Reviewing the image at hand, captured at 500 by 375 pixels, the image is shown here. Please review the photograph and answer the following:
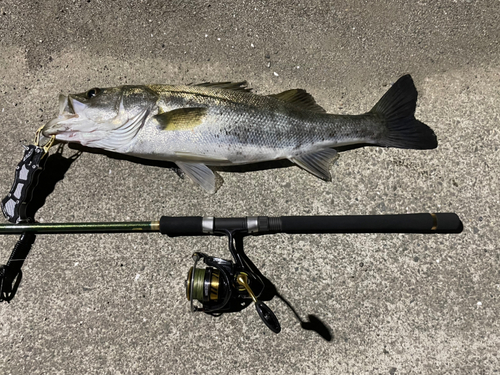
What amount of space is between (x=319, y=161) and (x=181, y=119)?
101 cm

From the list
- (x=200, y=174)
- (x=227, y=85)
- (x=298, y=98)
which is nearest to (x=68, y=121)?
(x=200, y=174)

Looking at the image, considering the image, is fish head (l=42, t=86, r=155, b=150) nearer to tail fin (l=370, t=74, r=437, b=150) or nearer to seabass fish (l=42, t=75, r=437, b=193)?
seabass fish (l=42, t=75, r=437, b=193)

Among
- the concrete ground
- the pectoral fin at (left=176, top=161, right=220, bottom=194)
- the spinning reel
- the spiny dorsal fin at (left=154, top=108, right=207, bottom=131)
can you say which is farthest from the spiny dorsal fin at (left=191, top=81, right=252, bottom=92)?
the spinning reel

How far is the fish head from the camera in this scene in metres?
1.93

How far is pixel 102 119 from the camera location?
196cm

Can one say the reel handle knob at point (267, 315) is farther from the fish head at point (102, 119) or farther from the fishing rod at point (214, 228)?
the fish head at point (102, 119)

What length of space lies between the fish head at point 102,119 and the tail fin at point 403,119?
1.67m

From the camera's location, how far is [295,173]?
85.9 inches

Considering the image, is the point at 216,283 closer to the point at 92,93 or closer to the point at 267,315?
the point at 267,315

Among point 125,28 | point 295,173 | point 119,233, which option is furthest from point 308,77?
point 119,233

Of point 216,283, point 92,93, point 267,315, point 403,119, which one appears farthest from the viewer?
point 403,119

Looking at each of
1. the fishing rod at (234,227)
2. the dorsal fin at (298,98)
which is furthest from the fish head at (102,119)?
the dorsal fin at (298,98)

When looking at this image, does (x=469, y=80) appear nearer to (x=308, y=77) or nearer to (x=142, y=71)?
(x=308, y=77)

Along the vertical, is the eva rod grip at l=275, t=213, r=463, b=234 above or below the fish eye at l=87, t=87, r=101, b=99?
below
